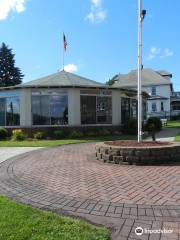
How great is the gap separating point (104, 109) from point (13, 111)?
622 centimetres

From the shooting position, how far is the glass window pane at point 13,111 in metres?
21.0

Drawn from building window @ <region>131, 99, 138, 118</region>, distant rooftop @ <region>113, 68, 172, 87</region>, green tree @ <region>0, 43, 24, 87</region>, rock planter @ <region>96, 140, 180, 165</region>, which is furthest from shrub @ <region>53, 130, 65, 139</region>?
green tree @ <region>0, 43, 24, 87</region>

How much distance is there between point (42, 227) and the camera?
4.28m

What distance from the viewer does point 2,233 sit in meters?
4.11

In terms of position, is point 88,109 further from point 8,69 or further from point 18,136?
point 8,69

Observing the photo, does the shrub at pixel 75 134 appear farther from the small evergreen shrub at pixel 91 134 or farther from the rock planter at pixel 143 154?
the rock planter at pixel 143 154

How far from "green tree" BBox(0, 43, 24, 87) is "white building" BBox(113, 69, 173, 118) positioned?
19.5 meters

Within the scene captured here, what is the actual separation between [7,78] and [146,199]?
57.0 m

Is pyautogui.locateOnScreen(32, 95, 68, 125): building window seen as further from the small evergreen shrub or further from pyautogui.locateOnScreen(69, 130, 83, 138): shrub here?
the small evergreen shrub

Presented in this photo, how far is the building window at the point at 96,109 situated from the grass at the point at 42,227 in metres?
16.3

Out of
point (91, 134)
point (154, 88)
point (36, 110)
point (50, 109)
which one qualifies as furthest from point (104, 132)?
point (154, 88)

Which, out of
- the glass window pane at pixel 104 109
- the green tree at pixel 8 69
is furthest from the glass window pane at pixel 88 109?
the green tree at pixel 8 69

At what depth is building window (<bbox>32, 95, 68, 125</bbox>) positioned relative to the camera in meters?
20.5

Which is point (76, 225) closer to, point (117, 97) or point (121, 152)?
point (121, 152)
